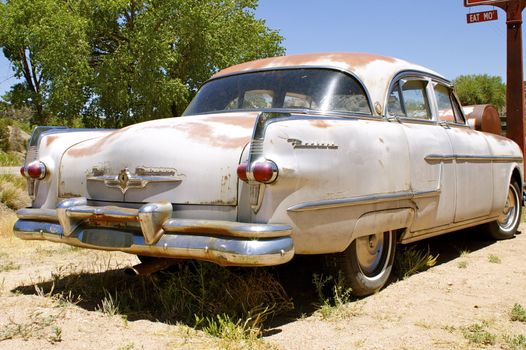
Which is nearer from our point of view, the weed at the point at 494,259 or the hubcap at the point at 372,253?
the hubcap at the point at 372,253

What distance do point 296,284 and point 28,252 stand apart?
10.7 feet

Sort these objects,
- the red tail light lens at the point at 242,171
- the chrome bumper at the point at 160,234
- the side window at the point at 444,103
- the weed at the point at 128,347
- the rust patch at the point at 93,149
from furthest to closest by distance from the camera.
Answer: the side window at the point at 444,103, the rust patch at the point at 93,149, the red tail light lens at the point at 242,171, the chrome bumper at the point at 160,234, the weed at the point at 128,347

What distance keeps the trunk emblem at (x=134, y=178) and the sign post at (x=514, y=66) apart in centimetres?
833

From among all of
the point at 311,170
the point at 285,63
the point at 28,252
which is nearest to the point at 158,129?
the point at 311,170

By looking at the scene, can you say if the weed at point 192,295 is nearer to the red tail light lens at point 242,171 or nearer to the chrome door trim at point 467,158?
the red tail light lens at point 242,171

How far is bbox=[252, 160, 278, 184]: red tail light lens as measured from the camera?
121 inches

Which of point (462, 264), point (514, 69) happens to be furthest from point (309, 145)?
point (514, 69)

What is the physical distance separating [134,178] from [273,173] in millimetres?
948

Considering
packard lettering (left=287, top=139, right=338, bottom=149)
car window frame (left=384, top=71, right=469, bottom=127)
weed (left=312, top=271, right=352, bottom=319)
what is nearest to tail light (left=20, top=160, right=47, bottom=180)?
packard lettering (left=287, top=139, right=338, bottom=149)

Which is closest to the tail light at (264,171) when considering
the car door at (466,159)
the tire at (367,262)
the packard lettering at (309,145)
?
the packard lettering at (309,145)

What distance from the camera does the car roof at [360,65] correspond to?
4.30 meters

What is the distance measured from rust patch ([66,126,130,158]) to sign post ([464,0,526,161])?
8.25m

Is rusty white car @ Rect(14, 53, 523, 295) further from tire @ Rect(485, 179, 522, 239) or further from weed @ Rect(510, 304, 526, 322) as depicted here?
tire @ Rect(485, 179, 522, 239)

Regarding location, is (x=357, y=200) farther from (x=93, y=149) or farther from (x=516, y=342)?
(x=93, y=149)
